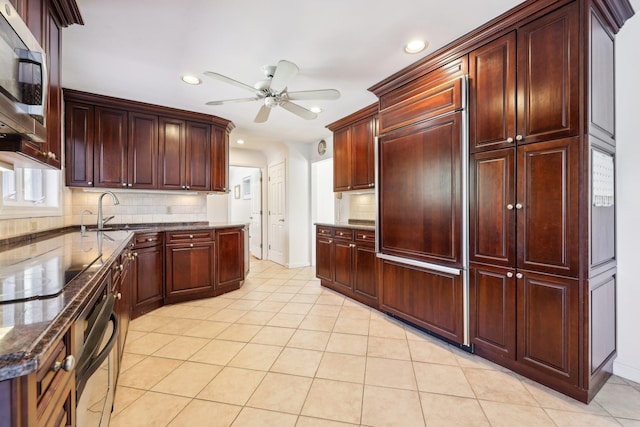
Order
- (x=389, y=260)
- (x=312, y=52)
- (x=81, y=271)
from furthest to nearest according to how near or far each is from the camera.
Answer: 1. (x=389, y=260)
2. (x=312, y=52)
3. (x=81, y=271)

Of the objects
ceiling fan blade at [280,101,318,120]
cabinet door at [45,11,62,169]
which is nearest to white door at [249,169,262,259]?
ceiling fan blade at [280,101,318,120]

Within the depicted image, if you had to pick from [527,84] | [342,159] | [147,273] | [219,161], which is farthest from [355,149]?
[147,273]

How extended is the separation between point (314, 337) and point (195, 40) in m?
2.59

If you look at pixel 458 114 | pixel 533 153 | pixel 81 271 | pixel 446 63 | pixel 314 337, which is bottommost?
pixel 314 337

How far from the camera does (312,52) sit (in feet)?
7.75

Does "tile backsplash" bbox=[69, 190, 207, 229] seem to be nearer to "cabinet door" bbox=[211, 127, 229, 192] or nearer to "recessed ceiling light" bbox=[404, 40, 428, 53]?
"cabinet door" bbox=[211, 127, 229, 192]

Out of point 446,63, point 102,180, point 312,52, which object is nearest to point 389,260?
point 446,63

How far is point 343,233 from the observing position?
3.66 m

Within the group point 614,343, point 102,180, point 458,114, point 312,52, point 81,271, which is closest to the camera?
point 81,271

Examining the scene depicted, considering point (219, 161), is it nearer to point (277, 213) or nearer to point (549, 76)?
point (277, 213)

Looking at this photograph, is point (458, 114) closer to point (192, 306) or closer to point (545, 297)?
point (545, 297)

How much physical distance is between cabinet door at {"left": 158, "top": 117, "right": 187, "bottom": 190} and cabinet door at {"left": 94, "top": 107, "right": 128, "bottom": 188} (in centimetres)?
38

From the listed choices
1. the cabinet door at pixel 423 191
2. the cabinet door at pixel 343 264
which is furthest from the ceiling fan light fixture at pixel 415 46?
the cabinet door at pixel 343 264

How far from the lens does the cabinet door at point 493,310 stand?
1939 millimetres
